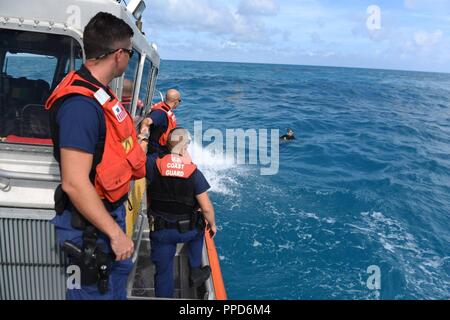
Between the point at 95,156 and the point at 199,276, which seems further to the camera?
the point at 199,276

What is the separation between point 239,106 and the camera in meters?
22.6

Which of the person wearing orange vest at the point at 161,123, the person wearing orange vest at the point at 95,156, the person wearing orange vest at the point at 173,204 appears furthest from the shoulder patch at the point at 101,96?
the person wearing orange vest at the point at 161,123

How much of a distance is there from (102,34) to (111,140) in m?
0.57

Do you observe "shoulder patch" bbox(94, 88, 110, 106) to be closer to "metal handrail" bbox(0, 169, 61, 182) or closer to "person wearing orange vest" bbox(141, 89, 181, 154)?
"metal handrail" bbox(0, 169, 61, 182)

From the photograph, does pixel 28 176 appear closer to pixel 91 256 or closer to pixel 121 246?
pixel 91 256

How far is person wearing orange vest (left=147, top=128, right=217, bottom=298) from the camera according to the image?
3.44m

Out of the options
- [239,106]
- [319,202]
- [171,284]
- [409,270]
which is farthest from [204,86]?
[171,284]

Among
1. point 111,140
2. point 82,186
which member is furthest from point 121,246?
point 111,140

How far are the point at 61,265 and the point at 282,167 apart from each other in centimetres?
925

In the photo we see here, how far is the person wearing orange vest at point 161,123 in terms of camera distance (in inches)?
212

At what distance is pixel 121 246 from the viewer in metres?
2.03

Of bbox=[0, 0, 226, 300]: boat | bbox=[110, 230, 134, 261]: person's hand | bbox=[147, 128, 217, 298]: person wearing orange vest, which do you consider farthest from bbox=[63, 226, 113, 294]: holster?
bbox=[147, 128, 217, 298]: person wearing orange vest

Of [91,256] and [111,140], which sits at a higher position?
[111,140]

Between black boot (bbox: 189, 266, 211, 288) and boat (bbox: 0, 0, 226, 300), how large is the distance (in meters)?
0.79
